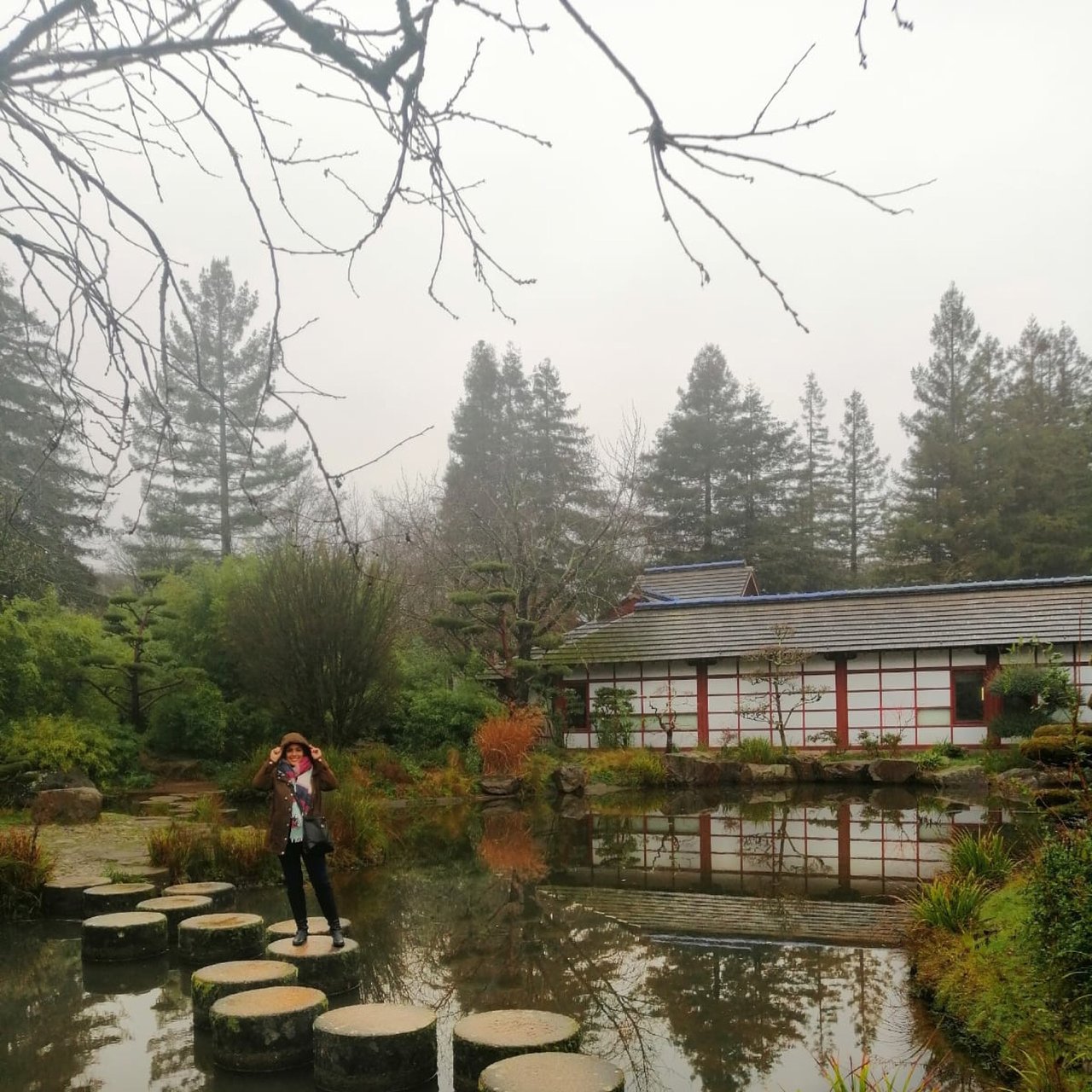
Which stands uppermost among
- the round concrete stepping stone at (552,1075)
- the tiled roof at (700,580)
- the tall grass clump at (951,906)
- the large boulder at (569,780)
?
the tiled roof at (700,580)

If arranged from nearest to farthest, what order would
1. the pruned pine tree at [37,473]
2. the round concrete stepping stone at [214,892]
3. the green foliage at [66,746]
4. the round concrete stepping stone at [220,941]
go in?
the pruned pine tree at [37,473], the round concrete stepping stone at [220,941], the round concrete stepping stone at [214,892], the green foliage at [66,746]

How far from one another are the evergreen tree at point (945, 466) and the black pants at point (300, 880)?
107 ft

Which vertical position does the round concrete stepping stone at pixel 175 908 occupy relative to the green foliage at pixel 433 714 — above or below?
below

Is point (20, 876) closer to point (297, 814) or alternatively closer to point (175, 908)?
point (175, 908)

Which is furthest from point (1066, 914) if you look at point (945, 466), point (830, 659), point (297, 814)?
point (945, 466)

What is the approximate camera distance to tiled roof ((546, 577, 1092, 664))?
2248cm

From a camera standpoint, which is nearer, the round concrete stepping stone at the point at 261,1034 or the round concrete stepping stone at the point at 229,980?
the round concrete stepping stone at the point at 261,1034

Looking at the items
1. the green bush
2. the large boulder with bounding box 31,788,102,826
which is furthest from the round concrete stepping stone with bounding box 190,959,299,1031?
the green bush

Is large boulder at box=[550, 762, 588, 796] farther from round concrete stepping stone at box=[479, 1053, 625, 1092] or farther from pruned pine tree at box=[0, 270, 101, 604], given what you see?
round concrete stepping stone at box=[479, 1053, 625, 1092]

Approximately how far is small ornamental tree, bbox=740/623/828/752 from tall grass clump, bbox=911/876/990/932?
15.9 meters

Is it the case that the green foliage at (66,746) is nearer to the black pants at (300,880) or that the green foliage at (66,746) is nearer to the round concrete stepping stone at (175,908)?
the round concrete stepping stone at (175,908)

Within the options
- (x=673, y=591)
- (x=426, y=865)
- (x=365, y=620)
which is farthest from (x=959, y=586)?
(x=426, y=865)

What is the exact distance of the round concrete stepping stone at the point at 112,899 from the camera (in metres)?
8.12

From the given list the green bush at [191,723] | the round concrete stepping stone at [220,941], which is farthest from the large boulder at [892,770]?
the round concrete stepping stone at [220,941]
